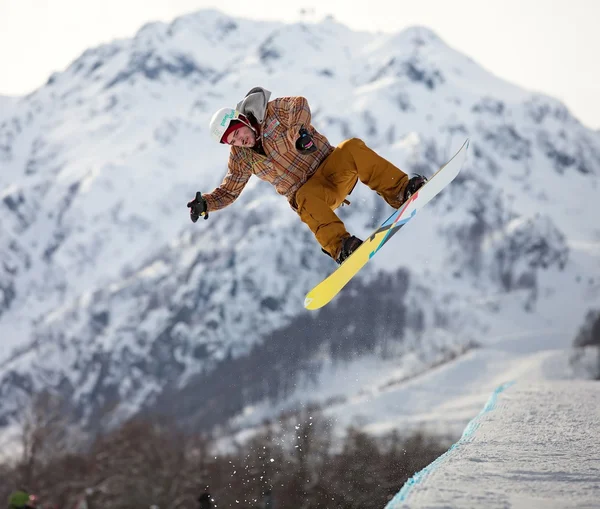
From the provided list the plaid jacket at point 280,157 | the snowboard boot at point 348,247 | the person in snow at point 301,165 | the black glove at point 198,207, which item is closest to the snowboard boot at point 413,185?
the person in snow at point 301,165

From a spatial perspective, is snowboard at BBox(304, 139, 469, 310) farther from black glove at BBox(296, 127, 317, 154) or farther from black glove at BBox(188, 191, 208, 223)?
black glove at BBox(188, 191, 208, 223)

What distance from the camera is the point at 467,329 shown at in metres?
159

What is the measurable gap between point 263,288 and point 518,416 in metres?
168

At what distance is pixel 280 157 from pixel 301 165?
0.77 feet

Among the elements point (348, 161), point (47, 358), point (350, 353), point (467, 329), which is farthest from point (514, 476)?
point (47, 358)

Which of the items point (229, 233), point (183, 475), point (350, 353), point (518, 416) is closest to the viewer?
point (518, 416)

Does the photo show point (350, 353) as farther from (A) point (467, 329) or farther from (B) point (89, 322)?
(B) point (89, 322)

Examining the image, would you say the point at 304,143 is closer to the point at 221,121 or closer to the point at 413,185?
the point at 221,121

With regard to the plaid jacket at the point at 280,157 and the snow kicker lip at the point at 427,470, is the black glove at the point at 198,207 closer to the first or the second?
the plaid jacket at the point at 280,157

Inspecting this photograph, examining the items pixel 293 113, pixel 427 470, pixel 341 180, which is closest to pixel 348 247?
pixel 341 180

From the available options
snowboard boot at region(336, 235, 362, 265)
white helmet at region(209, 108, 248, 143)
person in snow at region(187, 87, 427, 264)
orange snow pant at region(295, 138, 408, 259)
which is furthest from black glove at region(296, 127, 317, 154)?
snowboard boot at region(336, 235, 362, 265)

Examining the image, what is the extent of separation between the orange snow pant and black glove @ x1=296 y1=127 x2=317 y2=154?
18.4 inches

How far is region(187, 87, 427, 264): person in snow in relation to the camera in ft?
21.7

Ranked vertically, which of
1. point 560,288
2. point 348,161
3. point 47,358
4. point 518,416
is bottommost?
point 560,288
